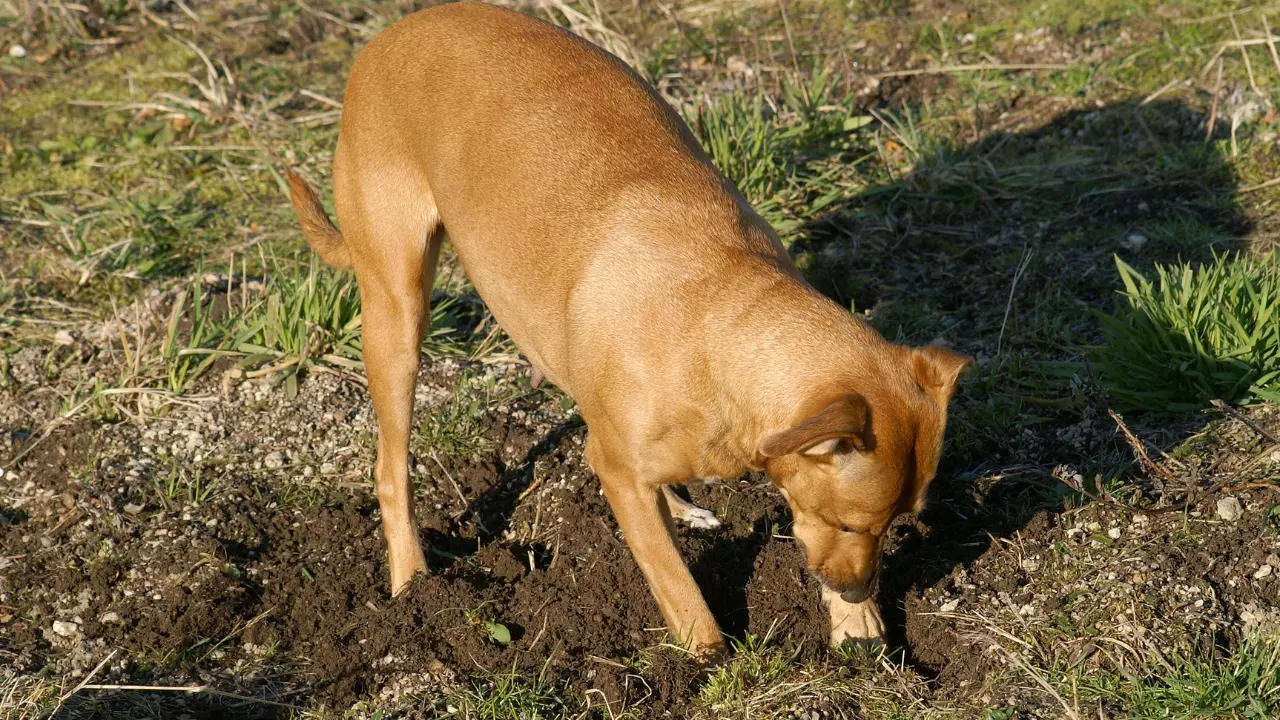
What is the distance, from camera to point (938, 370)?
356 centimetres

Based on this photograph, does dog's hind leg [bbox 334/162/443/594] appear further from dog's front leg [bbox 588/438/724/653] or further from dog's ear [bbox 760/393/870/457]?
dog's ear [bbox 760/393/870/457]

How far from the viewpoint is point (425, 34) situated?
4.82 metres

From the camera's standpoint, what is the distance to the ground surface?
13.3 ft

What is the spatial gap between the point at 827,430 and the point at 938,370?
0.51 meters

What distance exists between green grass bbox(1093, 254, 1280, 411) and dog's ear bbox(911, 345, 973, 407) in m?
1.58

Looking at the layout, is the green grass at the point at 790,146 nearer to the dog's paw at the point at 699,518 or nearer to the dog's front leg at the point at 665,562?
the dog's paw at the point at 699,518

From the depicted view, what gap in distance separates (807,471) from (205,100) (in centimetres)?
641

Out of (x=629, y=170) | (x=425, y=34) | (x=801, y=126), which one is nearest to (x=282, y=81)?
(x=801, y=126)

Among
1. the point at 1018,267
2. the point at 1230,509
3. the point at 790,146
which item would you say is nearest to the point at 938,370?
the point at 1230,509

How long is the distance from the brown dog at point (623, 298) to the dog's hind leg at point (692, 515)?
2.31 feet

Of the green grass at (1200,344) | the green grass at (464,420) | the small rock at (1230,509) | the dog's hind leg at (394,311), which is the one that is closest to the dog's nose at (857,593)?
the small rock at (1230,509)

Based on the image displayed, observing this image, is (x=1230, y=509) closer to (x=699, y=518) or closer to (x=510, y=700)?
(x=699, y=518)

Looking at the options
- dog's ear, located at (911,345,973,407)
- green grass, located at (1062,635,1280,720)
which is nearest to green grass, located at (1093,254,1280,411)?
green grass, located at (1062,635,1280,720)

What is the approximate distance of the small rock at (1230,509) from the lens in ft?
13.7
